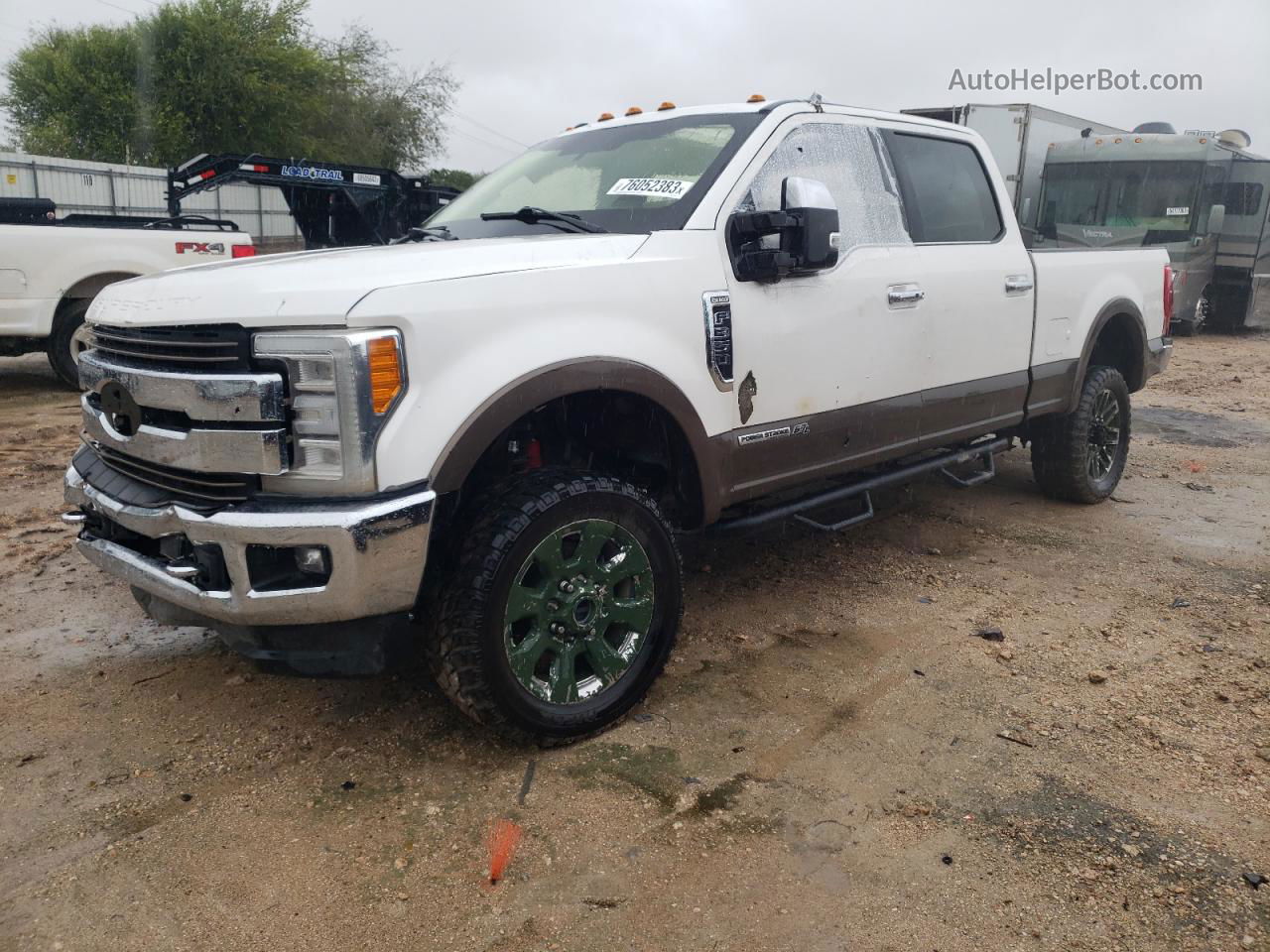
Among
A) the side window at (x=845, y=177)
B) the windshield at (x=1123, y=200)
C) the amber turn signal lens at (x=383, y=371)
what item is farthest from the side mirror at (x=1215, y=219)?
the amber turn signal lens at (x=383, y=371)

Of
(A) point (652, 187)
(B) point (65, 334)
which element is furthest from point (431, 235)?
(B) point (65, 334)

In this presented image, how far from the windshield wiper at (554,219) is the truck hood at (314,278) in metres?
0.25

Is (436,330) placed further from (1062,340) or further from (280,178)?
(280,178)

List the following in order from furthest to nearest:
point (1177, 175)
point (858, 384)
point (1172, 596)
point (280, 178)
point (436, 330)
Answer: point (1177, 175)
point (280, 178)
point (1172, 596)
point (858, 384)
point (436, 330)

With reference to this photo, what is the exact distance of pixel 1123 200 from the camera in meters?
15.2

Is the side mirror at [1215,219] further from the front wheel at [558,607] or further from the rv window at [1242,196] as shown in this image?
the front wheel at [558,607]

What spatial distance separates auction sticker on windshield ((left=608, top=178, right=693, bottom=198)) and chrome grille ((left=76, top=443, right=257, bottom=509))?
1.74 m

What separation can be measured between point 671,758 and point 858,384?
170 centimetres

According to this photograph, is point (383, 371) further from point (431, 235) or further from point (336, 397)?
point (431, 235)

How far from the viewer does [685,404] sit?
3184mm

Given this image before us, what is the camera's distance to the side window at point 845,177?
12.0 ft

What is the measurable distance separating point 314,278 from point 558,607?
1.13 metres

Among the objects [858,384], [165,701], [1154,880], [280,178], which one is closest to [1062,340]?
[858,384]

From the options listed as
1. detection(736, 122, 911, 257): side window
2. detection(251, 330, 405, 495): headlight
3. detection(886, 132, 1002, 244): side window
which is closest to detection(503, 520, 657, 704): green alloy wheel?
detection(251, 330, 405, 495): headlight
